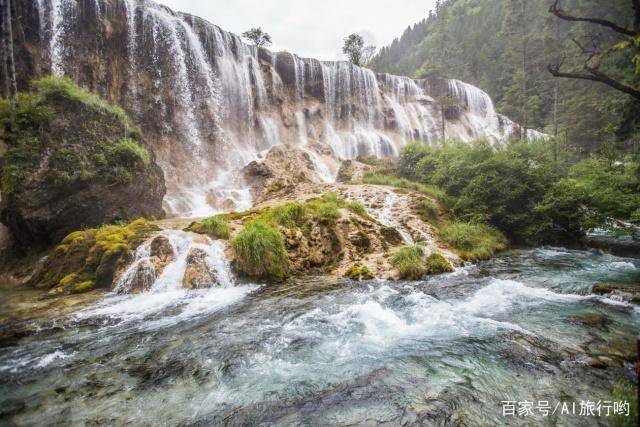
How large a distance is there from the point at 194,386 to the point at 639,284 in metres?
9.49

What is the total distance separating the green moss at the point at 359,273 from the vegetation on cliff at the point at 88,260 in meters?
6.07

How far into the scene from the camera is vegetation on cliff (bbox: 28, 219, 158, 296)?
27.5 ft

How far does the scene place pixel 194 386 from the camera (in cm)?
418

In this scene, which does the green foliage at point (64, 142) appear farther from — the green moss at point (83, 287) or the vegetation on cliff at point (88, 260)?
the green moss at point (83, 287)

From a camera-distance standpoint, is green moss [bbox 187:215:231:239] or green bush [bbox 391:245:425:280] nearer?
green bush [bbox 391:245:425:280]

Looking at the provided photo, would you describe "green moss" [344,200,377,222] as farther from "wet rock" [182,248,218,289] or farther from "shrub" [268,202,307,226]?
"wet rock" [182,248,218,289]

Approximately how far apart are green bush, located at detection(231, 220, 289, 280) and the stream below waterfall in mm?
1031

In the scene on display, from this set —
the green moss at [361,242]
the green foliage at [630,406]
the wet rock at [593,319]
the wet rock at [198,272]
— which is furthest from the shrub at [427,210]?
the green foliage at [630,406]

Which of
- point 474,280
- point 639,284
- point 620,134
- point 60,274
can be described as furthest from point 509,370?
point 620,134

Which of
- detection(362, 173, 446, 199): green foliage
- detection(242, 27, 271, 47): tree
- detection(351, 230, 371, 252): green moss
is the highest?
detection(242, 27, 271, 47): tree

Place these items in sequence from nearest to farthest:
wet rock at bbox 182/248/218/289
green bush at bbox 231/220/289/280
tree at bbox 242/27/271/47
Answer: wet rock at bbox 182/248/218/289, green bush at bbox 231/220/289/280, tree at bbox 242/27/271/47

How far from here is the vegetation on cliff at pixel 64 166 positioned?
10.1 m

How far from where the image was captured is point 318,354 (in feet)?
16.2

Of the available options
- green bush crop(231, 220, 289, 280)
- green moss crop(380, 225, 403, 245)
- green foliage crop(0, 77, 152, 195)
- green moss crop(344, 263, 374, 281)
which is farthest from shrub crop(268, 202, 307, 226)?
green foliage crop(0, 77, 152, 195)
